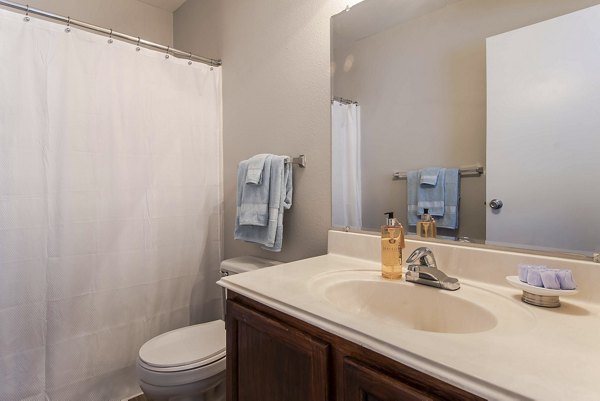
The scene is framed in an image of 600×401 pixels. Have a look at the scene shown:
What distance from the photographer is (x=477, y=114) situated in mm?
973

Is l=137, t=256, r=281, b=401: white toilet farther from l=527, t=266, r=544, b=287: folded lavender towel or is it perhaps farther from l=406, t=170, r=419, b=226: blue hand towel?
l=527, t=266, r=544, b=287: folded lavender towel

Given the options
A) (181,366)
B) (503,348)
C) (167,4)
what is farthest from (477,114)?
(167,4)

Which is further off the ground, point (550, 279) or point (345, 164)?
point (345, 164)

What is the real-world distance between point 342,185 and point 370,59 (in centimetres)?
52

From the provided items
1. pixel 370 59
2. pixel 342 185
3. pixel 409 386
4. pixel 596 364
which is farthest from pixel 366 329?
pixel 370 59

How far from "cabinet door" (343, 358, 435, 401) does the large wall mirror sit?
1.94 feet

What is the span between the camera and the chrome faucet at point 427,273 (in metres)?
0.88

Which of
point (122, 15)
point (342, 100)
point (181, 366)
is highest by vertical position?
point (122, 15)

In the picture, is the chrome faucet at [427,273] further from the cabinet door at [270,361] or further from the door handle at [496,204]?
the cabinet door at [270,361]

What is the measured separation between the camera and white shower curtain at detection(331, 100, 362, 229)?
4.33 feet

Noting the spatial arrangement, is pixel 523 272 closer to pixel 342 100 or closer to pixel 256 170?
pixel 342 100

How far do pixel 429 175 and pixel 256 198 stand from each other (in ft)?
2.57

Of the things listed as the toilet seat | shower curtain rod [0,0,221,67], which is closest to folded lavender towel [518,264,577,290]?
the toilet seat

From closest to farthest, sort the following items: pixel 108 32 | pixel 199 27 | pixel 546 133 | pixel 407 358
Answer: pixel 407 358 < pixel 546 133 < pixel 108 32 < pixel 199 27
